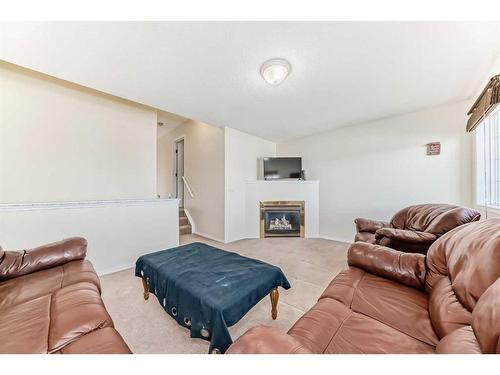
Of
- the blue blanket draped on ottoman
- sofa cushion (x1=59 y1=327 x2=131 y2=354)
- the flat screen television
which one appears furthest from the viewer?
the flat screen television

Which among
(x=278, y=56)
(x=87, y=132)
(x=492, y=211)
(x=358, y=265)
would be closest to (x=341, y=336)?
(x=358, y=265)

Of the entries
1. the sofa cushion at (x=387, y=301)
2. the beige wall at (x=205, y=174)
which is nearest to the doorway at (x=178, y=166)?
the beige wall at (x=205, y=174)

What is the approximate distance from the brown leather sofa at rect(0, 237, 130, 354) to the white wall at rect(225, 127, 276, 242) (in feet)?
8.14

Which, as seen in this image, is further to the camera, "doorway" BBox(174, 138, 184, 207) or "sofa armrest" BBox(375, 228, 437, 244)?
"doorway" BBox(174, 138, 184, 207)

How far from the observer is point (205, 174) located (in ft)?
14.2

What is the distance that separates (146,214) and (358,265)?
2.65 meters

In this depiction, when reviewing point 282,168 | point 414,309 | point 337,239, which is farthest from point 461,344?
point 282,168

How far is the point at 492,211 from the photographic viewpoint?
2135 mm

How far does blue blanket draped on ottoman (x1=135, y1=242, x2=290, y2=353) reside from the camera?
3.81 ft

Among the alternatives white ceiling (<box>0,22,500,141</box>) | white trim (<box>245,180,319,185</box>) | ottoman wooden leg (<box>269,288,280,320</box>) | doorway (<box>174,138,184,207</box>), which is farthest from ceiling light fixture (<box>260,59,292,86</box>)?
doorway (<box>174,138,184,207</box>)

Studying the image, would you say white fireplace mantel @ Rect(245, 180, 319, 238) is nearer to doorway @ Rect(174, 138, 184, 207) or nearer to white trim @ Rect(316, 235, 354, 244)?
white trim @ Rect(316, 235, 354, 244)

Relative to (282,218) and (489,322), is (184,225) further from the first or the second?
(489,322)

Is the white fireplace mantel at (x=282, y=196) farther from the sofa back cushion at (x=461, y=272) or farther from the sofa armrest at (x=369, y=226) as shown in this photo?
the sofa back cushion at (x=461, y=272)
